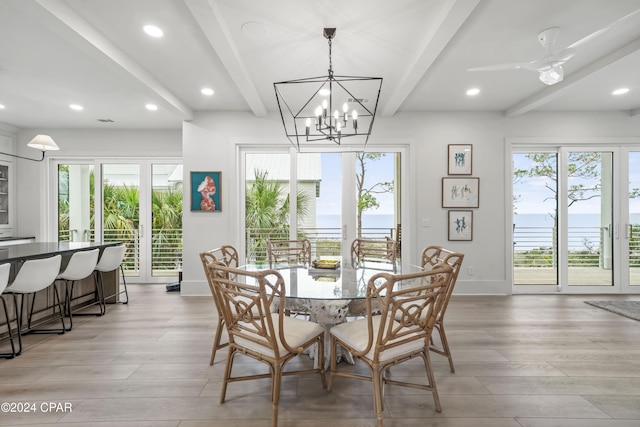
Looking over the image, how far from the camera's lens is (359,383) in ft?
7.34

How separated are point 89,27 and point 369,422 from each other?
135 inches

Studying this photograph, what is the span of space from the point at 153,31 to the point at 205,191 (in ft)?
7.91

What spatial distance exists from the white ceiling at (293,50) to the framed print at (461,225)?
→ 155cm

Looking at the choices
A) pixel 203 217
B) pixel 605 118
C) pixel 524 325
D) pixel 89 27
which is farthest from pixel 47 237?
pixel 605 118

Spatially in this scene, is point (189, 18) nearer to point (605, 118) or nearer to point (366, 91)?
point (366, 91)

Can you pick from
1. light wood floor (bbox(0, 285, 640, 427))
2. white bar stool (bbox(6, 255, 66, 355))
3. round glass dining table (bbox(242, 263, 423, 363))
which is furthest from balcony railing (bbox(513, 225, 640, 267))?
white bar stool (bbox(6, 255, 66, 355))

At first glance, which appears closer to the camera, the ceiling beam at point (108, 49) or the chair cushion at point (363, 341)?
the chair cushion at point (363, 341)

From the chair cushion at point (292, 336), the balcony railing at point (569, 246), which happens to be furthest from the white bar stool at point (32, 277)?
the balcony railing at point (569, 246)

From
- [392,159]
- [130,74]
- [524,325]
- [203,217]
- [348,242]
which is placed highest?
[130,74]

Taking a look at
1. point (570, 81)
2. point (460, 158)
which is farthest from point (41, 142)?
point (570, 81)

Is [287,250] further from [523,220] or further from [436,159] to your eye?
[523,220]

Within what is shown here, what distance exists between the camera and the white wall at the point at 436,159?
4750 millimetres

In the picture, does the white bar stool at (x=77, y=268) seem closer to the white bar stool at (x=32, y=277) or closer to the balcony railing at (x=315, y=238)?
the white bar stool at (x=32, y=277)

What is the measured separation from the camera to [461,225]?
4.77 metres
